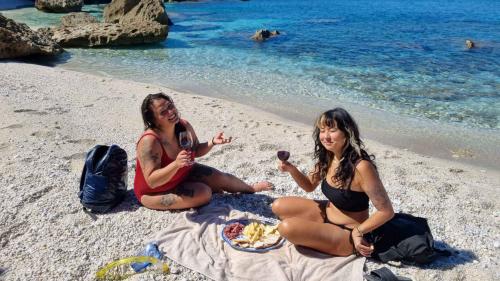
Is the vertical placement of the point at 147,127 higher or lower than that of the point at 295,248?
higher

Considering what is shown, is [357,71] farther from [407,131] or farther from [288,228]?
[288,228]

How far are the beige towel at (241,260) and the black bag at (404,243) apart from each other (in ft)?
0.77

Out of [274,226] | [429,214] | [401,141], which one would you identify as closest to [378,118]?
[401,141]

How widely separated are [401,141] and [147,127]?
5.55 m

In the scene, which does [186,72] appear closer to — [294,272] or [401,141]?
[401,141]

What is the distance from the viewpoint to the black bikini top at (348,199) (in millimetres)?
4027

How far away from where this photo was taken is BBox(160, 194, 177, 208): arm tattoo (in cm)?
488

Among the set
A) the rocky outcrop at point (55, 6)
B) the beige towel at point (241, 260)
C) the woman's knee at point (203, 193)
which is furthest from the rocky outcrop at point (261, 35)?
the rocky outcrop at point (55, 6)

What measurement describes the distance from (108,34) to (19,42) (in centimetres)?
458

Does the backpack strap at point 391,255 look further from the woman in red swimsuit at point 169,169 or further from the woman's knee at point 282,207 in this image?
the woman in red swimsuit at point 169,169

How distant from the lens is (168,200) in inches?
192

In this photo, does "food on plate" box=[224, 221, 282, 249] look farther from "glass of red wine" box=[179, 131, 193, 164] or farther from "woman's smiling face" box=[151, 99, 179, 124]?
"woman's smiling face" box=[151, 99, 179, 124]

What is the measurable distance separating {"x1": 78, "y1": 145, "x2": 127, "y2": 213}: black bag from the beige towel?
0.86 meters

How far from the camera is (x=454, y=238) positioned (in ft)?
15.3
